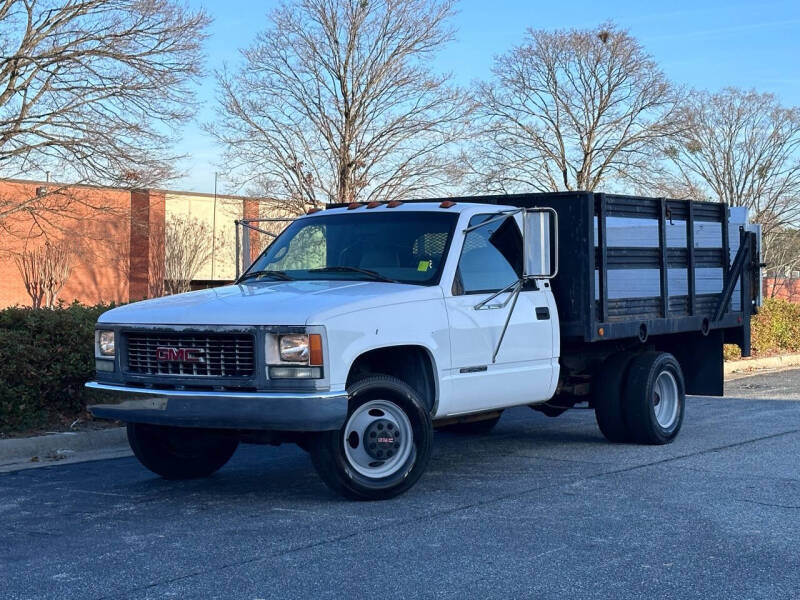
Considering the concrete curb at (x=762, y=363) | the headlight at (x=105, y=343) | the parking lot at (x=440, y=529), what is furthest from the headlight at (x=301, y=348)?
the concrete curb at (x=762, y=363)

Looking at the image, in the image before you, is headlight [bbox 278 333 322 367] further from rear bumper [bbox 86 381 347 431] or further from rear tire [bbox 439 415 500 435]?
rear tire [bbox 439 415 500 435]

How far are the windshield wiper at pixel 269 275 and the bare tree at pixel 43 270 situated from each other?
29928 millimetres

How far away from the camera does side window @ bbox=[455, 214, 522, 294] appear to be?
27.8 ft

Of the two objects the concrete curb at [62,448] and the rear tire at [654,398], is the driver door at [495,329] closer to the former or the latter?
the rear tire at [654,398]

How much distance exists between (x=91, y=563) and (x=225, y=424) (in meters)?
1.42

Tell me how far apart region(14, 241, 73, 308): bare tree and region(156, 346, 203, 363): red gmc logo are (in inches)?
1234

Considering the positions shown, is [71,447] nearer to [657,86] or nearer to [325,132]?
[325,132]

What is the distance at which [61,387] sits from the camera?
1089cm

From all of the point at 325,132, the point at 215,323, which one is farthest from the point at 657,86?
the point at 215,323

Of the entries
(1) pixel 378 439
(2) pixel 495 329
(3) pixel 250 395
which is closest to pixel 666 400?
(2) pixel 495 329

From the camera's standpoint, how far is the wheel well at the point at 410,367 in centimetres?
798

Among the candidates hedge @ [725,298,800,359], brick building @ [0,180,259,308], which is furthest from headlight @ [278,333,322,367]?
brick building @ [0,180,259,308]

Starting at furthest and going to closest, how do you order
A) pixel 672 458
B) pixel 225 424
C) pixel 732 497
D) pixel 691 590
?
pixel 672 458 → pixel 732 497 → pixel 225 424 → pixel 691 590

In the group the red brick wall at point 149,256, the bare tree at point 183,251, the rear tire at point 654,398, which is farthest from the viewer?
the red brick wall at point 149,256
